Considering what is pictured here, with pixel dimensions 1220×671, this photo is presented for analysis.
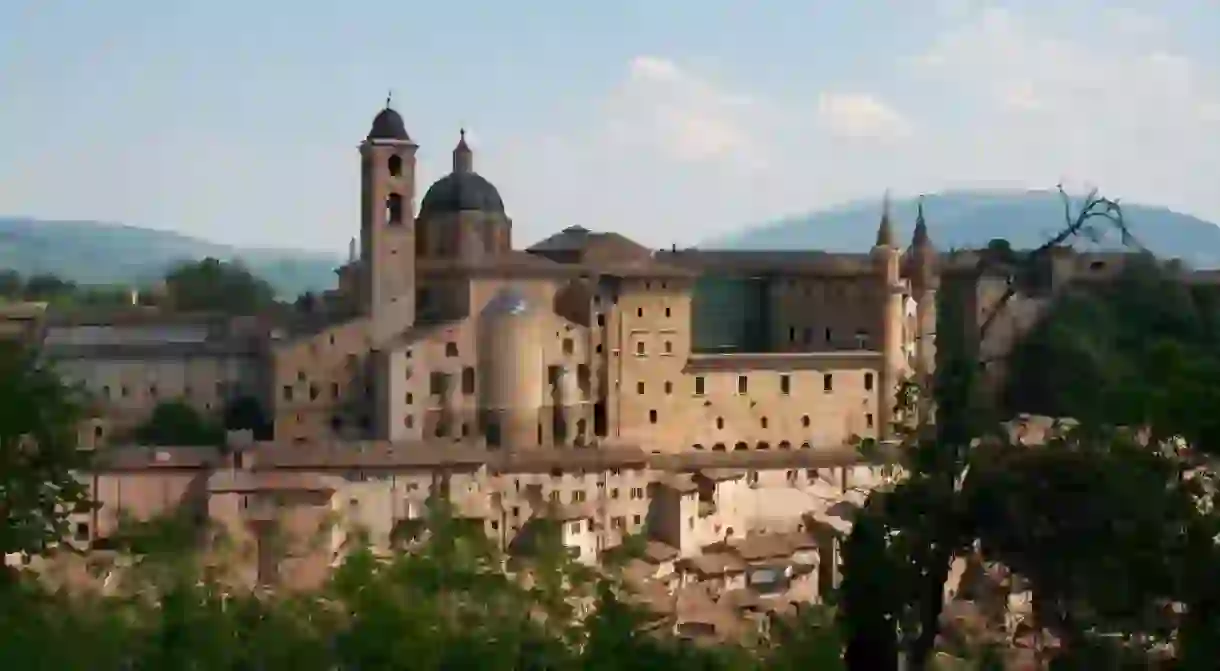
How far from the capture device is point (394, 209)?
107ft

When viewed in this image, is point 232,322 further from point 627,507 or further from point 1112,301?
point 1112,301

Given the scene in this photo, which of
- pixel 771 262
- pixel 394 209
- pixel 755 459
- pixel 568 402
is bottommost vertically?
pixel 755 459

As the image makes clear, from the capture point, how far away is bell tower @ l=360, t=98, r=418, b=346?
32.5 metres

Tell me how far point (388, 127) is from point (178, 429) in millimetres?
6639

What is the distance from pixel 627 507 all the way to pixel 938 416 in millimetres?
19736

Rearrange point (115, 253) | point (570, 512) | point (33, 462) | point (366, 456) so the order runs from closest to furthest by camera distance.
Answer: point (33, 462)
point (366, 456)
point (570, 512)
point (115, 253)

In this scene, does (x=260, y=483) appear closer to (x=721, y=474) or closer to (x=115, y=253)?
(x=721, y=474)

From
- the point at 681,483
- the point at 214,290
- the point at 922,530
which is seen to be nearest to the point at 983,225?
the point at 214,290

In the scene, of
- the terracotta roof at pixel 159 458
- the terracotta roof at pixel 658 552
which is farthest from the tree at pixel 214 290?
the terracotta roof at pixel 658 552

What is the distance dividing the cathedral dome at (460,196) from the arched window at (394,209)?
2215 mm

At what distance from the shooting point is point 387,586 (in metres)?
12.3

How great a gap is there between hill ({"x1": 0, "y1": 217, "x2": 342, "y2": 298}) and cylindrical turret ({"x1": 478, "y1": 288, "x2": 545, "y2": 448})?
331ft

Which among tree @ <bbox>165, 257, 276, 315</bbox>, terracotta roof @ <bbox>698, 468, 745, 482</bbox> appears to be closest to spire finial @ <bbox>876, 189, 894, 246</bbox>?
terracotta roof @ <bbox>698, 468, 745, 482</bbox>

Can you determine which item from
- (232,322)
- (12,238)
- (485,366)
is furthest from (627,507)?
(12,238)
